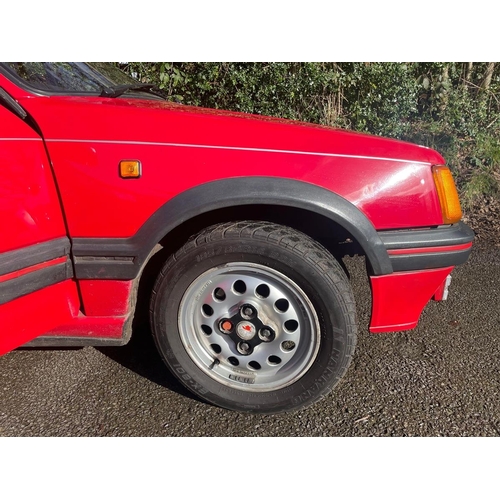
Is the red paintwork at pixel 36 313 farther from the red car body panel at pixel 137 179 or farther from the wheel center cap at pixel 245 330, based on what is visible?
the wheel center cap at pixel 245 330

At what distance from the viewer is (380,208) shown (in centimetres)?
170

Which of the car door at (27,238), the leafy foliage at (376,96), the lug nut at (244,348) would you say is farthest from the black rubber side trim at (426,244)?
the leafy foliage at (376,96)

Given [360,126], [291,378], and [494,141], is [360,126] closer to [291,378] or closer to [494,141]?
[494,141]

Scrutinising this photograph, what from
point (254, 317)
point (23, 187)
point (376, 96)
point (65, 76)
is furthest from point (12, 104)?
point (376, 96)

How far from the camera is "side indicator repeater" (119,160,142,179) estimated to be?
5.34 ft

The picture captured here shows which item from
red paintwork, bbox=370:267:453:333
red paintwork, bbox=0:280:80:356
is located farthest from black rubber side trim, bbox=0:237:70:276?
red paintwork, bbox=370:267:453:333

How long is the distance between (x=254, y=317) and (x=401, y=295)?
2.37 feet

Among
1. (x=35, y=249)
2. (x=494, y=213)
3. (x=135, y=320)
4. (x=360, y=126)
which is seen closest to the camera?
(x=35, y=249)

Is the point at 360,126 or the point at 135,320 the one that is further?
the point at 360,126

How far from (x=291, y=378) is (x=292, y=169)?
999 mm

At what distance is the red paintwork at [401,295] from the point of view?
180 centimetres

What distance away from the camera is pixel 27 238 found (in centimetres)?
162

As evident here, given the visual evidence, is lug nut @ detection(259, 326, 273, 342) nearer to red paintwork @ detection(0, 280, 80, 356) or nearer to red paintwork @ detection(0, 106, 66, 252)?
red paintwork @ detection(0, 280, 80, 356)
